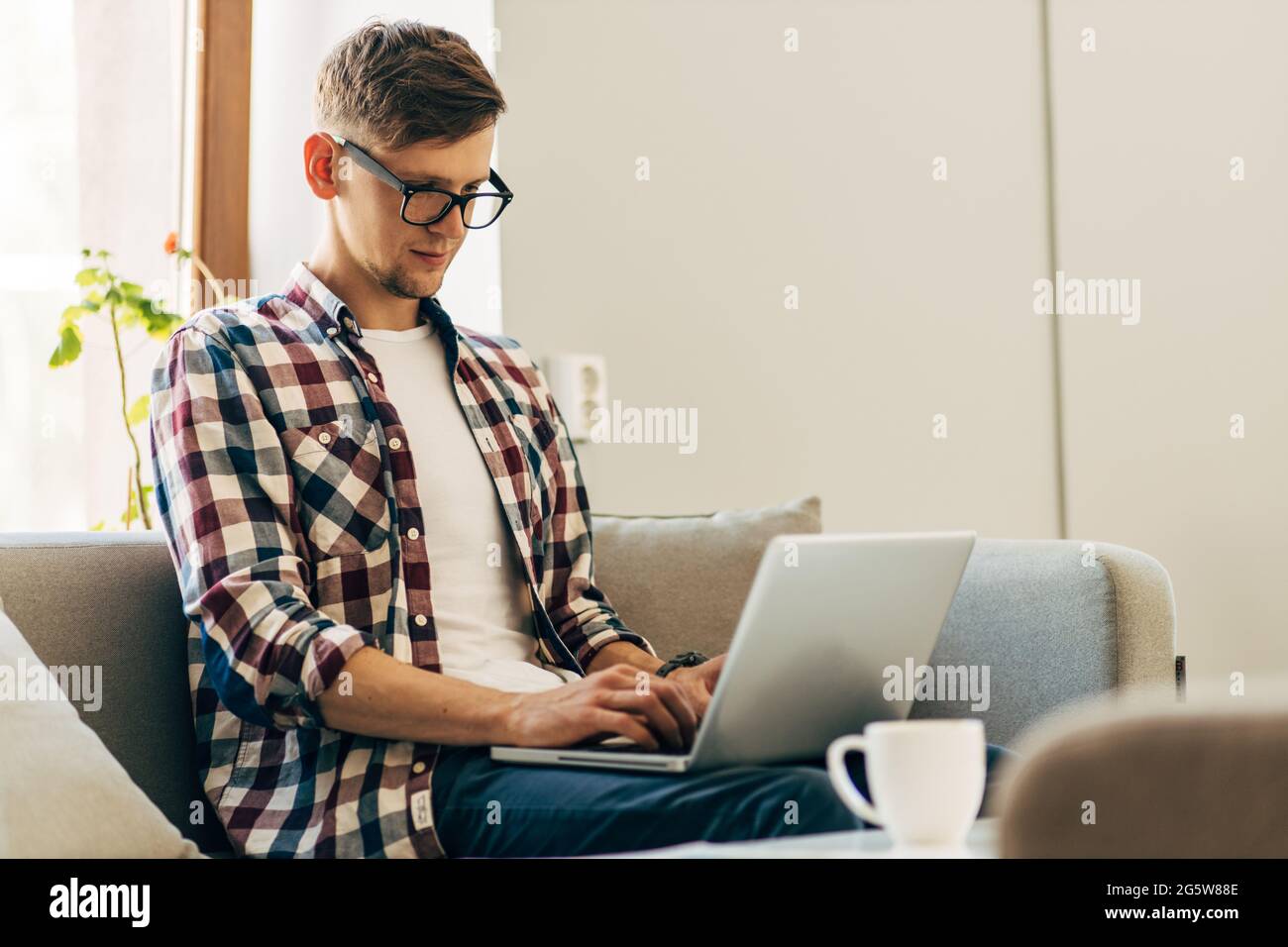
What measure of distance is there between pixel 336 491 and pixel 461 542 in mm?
149

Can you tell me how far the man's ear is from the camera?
1.50 metres

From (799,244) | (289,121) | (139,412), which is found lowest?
(139,412)

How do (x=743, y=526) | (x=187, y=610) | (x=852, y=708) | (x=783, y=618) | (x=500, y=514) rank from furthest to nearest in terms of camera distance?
(x=743, y=526)
(x=500, y=514)
(x=187, y=610)
(x=852, y=708)
(x=783, y=618)

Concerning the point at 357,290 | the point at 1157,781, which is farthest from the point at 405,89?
the point at 1157,781

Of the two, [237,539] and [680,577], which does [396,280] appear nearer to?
[237,539]

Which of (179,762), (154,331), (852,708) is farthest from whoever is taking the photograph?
(154,331)

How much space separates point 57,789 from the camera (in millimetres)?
1034

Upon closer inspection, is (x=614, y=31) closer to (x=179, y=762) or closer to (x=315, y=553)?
(x=315, y=553)

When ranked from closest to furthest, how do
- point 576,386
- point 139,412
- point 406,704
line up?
point 406,704
point 576,386
point 139,412

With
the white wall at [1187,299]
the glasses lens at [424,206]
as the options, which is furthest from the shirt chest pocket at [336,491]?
the white wall at [1187,299]

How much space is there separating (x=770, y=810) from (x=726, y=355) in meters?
1.25

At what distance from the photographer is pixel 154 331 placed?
206 cm

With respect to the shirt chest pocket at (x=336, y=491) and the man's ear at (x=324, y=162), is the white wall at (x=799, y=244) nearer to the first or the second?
the man's ear at (x=324, y=162)
